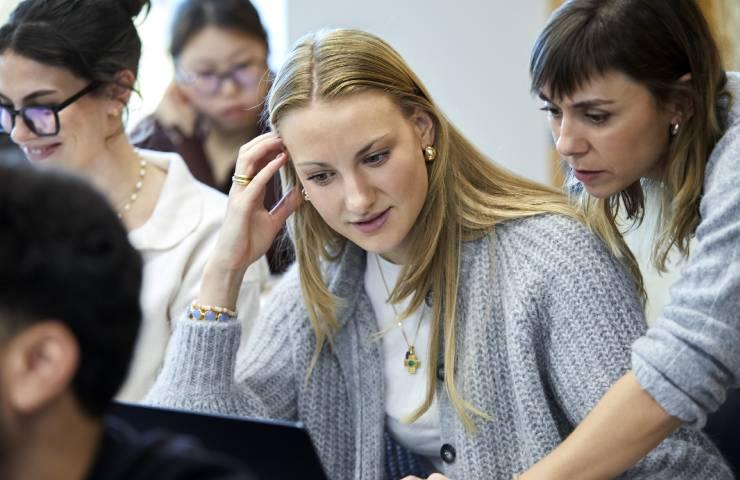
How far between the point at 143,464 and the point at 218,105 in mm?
2160

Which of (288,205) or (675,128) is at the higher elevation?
(675,128)

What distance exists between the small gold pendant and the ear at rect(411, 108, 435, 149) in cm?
32

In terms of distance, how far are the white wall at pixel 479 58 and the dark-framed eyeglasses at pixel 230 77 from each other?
686 millimetres

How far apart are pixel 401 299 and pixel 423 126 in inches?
10.5

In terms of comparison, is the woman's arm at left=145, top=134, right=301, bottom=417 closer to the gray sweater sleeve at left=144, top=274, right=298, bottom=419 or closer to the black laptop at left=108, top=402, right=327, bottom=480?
the gray sweater sleeve at left=144, top=274, right=298, bottom=419

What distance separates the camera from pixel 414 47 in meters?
3.44

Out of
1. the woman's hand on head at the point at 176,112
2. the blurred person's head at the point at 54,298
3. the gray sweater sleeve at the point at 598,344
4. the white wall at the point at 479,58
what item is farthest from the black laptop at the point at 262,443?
the white wall at the point at 479,58

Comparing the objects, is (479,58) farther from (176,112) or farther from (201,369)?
(201,369)

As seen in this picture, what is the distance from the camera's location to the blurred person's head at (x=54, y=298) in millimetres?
660

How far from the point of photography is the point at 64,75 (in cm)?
179

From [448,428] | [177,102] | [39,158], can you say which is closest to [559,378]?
[448,428]

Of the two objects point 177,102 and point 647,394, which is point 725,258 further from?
point 177,102

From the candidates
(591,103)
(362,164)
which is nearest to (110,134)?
(362,164)

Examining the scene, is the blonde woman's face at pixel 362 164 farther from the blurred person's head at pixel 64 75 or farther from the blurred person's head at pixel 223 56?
the blurred person's head at pixel 223 56
